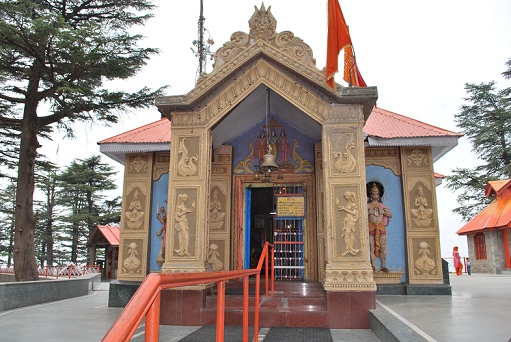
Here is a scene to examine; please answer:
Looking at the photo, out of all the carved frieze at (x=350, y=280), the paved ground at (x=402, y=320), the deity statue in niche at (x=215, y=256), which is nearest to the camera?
the paved ground at (x=402, y=320)

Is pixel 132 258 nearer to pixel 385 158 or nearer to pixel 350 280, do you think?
pixel 350 280

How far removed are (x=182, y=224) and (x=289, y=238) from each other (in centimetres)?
309

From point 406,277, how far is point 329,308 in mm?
3088

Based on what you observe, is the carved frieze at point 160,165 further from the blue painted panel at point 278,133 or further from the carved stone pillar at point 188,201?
the carved stone pillar at point 188,201

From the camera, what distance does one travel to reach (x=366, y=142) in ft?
29.4

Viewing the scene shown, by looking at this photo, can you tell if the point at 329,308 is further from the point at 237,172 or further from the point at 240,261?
the point at 237,172

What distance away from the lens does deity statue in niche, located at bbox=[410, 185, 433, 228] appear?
8719mm

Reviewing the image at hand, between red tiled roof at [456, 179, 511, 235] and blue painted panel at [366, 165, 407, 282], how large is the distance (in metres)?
13.5

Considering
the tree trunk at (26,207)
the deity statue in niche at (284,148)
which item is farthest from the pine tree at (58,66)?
the deity statue in niche at (284,148)

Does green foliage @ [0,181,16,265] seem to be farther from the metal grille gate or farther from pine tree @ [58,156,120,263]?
the metal grille gate

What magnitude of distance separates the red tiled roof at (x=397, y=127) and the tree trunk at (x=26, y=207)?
9.68 metres

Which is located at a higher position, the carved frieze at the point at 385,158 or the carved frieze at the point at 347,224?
the carved frieze at the point at 385,158

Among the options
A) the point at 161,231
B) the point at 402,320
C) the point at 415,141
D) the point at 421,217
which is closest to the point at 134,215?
the point at 161,231

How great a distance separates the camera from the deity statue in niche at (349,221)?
257 inches
